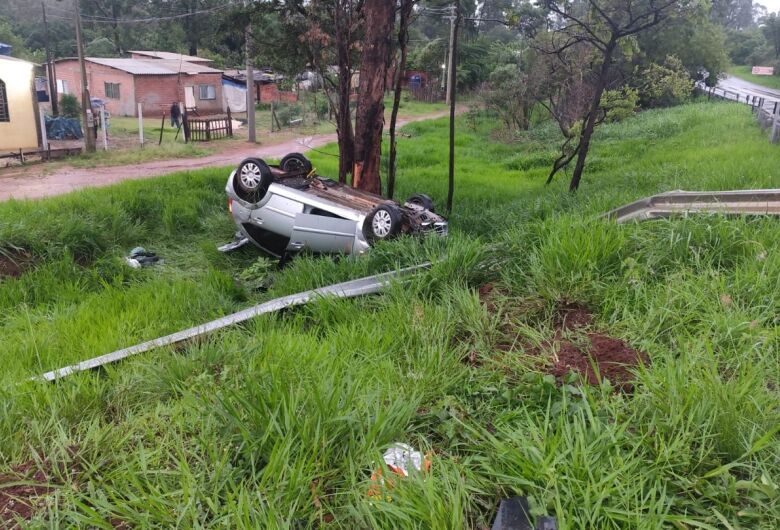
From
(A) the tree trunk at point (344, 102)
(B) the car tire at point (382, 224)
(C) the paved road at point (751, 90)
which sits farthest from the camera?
(C) the paved road at point (751, 90)

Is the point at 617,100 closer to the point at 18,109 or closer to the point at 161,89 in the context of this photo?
the point at 18,109

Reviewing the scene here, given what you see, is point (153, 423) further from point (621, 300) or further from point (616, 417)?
point (621, 300)

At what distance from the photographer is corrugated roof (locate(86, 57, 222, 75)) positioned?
3344 centimetres

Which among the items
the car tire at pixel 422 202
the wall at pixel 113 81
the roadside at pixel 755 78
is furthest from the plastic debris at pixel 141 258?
the roadside at pixel 755 78

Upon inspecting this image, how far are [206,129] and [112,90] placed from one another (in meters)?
13.1

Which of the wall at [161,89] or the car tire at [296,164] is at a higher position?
the wall at [161,89]

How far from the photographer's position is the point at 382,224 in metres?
6.33

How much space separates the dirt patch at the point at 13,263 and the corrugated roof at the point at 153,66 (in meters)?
29.6

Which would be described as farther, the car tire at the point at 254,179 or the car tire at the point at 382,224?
the car tire at the point at 254,179

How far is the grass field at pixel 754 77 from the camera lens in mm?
51844

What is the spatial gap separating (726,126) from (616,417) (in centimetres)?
1803

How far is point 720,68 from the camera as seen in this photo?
35875 millimetres

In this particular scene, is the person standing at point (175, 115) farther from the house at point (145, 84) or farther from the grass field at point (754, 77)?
the grass field at point (754, 77)

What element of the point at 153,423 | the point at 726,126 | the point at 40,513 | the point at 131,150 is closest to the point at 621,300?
the point at 153,423
